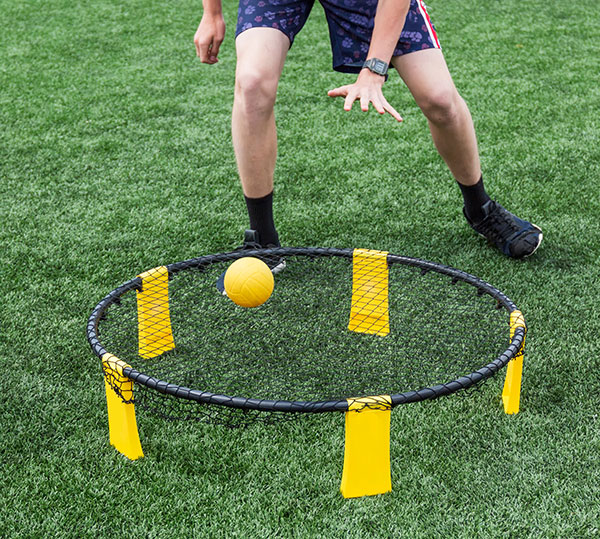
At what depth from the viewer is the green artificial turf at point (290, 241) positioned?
1.74 m

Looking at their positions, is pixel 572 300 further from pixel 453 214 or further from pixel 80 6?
pixel 80 6

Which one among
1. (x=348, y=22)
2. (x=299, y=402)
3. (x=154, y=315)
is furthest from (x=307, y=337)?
(x=348, y=22)

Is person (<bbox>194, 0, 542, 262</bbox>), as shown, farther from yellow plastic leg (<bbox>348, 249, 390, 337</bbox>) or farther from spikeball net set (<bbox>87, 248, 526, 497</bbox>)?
yellow plastic leg (<bbox>348, 249, 390, 337</bbox>)

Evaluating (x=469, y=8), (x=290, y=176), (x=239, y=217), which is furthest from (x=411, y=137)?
(x=469, y=8)

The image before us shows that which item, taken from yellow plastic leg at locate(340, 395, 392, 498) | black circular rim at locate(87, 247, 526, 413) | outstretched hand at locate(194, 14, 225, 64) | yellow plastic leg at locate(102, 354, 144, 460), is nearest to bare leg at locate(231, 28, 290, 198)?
outstretched hand at locate(194, 14, 225, 64)

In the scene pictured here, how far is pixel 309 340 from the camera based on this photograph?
7.75ft

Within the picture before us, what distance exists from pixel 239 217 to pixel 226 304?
2.62 feet

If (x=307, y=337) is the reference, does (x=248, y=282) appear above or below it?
above

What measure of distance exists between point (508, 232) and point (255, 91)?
1089 millimetres

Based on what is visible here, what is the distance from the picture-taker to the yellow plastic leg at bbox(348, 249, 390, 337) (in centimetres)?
235

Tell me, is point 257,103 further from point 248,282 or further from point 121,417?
point 121,417

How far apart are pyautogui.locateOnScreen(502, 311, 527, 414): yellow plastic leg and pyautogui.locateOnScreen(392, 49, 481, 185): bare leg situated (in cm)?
91

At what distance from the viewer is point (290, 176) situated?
369 cm

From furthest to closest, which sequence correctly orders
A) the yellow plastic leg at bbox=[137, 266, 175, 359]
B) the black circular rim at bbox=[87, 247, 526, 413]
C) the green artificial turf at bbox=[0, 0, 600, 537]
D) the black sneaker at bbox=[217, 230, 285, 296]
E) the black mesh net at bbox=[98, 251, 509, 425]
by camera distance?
the black sneaker at bbox=[217, 230, 285, 296] → the yellow plastic leg at bbox=[137, 266, 175, 359] → the black mesh net at bbox=[98, 251, 509, 425] → the green artificial turf at bbox=[0, 0, 600, 537] → the black circular rim at bbox=[87, 247, 526, 413]
